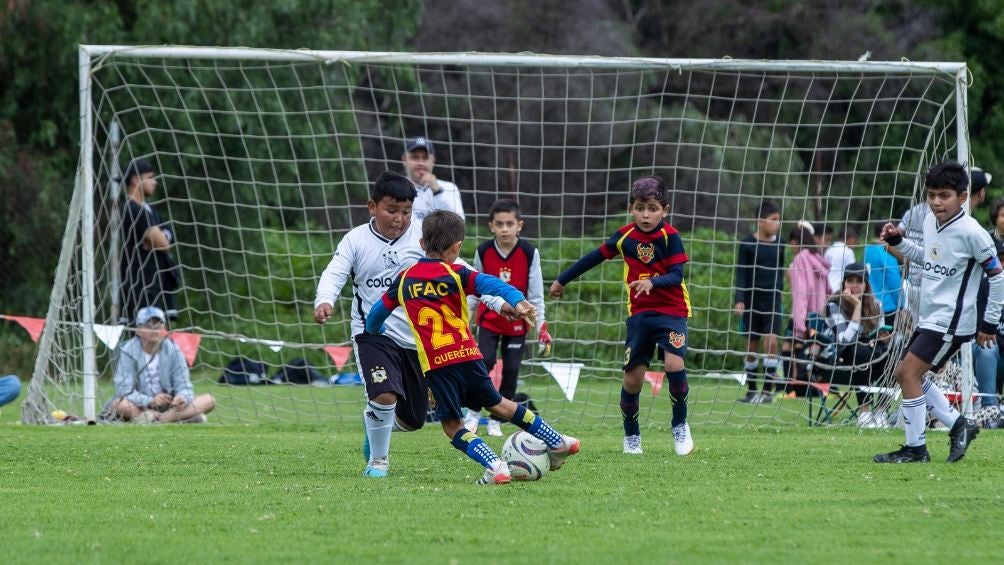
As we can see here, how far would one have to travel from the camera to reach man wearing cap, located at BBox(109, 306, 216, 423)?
39.3ft

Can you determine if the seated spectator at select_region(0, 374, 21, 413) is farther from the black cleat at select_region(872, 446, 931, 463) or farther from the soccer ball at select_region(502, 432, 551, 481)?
the black cleat at select_region(872, 446, 931, 463)

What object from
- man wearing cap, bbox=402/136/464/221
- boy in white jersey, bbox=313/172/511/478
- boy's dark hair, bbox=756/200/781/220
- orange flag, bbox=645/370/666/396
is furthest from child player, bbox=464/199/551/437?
boy's dark hair, bbox=756/200/781/220

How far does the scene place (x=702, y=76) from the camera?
93.3 feet

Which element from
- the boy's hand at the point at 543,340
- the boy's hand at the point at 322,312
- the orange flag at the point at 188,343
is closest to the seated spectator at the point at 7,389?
the orange flag at the point at 188,343

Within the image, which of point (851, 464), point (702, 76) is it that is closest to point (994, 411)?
point (851, 464)

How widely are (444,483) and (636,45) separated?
25988 mm

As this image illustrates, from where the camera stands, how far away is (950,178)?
8.12m

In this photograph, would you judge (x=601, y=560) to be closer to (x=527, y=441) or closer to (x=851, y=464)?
(x=527, y=441)

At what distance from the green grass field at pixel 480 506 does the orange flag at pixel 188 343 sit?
296 cm

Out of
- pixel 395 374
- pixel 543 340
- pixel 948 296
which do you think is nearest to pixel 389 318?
pixel 395 374

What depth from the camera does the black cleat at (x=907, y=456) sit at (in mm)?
8156

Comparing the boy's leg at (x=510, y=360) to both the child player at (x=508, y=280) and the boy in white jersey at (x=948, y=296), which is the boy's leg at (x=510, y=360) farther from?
the boy in white jersey at (x=948, y=296)

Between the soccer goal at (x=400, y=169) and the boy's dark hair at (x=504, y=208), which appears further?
the soccer goal at (x=400, y=169)

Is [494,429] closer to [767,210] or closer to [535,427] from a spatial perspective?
[535,427]
